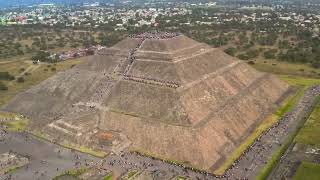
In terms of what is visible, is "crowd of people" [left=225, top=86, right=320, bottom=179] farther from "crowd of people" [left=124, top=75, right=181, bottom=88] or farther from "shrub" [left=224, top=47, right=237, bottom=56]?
"shrub" [left=224, top=47, right=237, bottom=56]

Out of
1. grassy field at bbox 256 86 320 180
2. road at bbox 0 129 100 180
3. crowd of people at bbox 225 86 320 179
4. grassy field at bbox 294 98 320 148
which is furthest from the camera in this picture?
grassy field at bbox 294 98 320 148

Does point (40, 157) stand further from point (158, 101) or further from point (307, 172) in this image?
point (307, 172)

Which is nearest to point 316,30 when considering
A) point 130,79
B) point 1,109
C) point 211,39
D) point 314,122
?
point 211,39

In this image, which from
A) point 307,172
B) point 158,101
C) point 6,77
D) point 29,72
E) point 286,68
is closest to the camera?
point 307,172

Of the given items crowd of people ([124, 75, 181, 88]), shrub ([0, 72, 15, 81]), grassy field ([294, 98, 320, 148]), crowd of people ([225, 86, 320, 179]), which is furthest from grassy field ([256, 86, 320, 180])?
shrub ([0, 72, 15, 81])

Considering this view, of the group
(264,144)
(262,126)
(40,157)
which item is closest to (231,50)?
(262,126)
